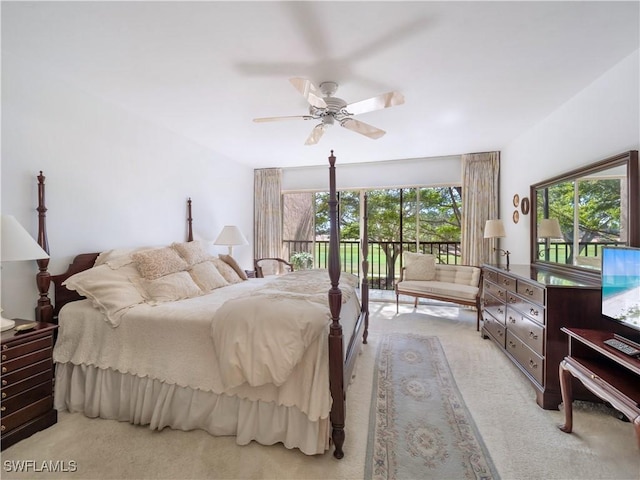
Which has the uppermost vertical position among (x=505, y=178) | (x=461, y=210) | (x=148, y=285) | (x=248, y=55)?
(x=248, y=55)

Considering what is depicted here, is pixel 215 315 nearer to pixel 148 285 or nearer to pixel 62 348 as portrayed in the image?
pixel 148 285

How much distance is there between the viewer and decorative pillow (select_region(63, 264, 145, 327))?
2.05 meters

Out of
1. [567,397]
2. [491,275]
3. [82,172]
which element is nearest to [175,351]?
[82,172]

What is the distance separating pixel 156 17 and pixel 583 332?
10.7ft

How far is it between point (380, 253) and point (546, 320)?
3505mm

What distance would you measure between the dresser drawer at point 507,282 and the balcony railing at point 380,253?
212 centimetres

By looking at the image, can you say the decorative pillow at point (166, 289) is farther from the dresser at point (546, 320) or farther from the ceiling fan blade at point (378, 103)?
the dresser at point (546, 320)

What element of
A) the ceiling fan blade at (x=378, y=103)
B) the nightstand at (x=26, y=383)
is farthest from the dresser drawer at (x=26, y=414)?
the ceiling fan blade at (x=378, y=103)

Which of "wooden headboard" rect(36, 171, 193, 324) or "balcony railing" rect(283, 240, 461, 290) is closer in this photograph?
"wooden headboard" rect(36, 171, 193, 324)

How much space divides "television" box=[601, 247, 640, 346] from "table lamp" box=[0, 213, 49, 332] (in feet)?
11.7

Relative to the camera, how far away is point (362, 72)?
221 centimetres

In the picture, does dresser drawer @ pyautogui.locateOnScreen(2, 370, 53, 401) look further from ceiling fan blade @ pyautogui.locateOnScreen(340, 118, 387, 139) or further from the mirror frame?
the mirror frame

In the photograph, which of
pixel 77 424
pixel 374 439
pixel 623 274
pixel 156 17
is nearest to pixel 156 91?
pixel 156 17

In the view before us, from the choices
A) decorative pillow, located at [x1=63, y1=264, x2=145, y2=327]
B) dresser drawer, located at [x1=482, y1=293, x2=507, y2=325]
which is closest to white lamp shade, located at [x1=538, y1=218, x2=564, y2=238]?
dresser drawer, located at [x1=482, y1=293, x2=507, y2=325]
